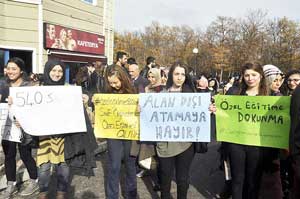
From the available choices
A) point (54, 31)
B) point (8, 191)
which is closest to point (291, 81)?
point (8, 191)

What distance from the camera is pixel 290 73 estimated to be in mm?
4914

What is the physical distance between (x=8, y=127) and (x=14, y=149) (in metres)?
0.34

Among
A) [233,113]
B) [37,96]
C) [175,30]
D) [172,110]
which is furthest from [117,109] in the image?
[175,30]

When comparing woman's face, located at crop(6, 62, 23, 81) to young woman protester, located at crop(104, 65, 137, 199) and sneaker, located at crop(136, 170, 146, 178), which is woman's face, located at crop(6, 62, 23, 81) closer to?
young woman protester, located at crop(104, 65, 137, 199)

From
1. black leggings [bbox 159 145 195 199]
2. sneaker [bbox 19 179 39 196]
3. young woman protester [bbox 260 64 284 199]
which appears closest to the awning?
sneaker [bbox 19 179 39 196]

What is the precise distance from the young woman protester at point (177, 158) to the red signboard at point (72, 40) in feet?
35.7

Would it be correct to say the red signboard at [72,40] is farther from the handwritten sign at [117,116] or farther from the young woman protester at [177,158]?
the young woman protester at [177,158]

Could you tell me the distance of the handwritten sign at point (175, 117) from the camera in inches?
160

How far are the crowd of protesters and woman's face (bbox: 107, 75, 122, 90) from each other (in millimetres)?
12

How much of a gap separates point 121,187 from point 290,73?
2899 mm

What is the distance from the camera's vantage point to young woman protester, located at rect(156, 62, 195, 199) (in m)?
3.99

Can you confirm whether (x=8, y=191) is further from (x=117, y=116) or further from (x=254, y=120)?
(x=254, y=120)

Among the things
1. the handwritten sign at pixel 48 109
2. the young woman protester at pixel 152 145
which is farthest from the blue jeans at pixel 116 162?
the handwritten sign at pixel 48 109

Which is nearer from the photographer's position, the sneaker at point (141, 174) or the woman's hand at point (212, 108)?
the woman's hand at point (212, 108)
